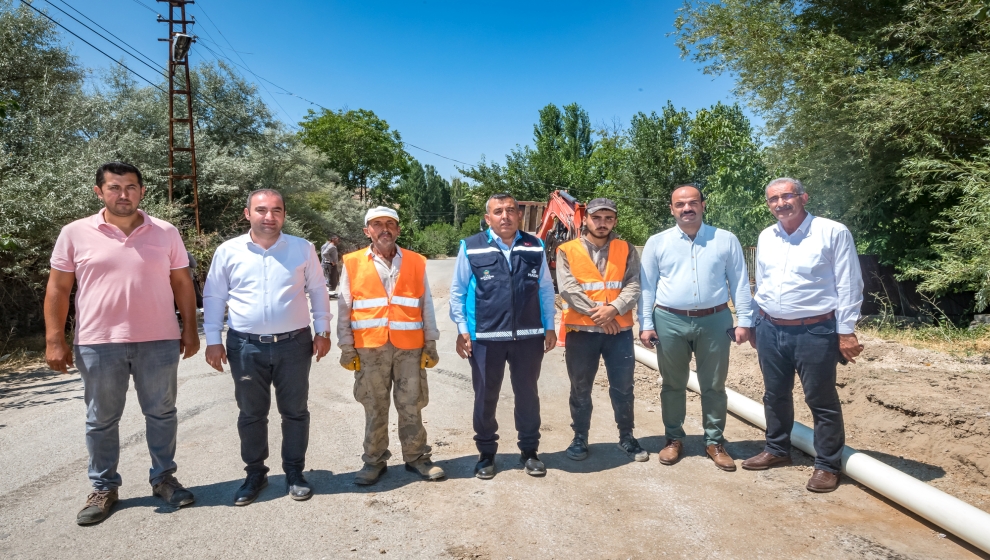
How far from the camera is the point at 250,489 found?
155 inches

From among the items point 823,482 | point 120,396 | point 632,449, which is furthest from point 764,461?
point 120,396

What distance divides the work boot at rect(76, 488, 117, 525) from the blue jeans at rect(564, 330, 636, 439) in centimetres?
311

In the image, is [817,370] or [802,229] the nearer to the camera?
[817,370]

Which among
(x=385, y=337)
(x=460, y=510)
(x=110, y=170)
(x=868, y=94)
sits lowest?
(x=460, y=510)

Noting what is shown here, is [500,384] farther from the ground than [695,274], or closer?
closer

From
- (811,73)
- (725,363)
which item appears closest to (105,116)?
(811,73)

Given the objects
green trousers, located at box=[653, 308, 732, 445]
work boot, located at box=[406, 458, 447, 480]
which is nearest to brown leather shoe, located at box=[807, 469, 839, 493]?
green trousers, located at box=[653, 308, 732, 445]

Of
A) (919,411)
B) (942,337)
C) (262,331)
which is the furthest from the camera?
(942,337)

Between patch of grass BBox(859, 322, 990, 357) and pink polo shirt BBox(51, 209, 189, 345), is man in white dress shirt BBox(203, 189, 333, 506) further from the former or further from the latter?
patch of grass BBox(859, 322, 990, 357)

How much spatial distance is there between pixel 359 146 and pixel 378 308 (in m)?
47.9

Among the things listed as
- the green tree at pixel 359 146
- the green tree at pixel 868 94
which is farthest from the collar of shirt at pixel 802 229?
the green tree at pixel 359 146

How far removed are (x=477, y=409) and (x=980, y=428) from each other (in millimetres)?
3696

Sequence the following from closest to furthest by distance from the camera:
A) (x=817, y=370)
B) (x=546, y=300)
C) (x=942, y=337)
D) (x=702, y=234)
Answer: (x=817, y=370)
(x=546, y=300)
(x=702, y=234)
(x=942, y=337)

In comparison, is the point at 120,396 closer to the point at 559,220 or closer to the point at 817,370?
the point at 817,370
